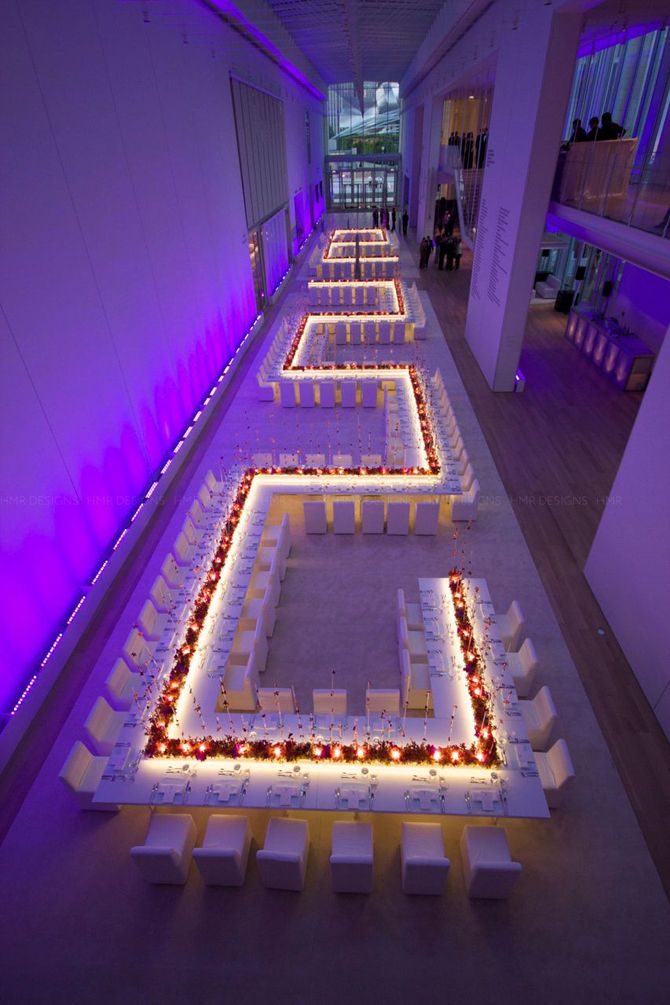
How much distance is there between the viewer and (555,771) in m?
4.67

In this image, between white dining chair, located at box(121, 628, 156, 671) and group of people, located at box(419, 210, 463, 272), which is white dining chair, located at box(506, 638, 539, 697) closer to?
white dining chair, located at box(121, 628, 156, 671)

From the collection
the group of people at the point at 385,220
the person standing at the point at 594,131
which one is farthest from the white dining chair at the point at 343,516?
the group of people at the point at 385,220

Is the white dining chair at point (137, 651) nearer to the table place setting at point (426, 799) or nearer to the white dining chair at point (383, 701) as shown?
the white dining chair at point (383, 701)

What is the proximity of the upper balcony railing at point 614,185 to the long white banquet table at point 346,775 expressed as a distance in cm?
647

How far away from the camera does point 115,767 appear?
469 cm

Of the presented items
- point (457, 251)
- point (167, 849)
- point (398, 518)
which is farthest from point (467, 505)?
point (457, 251)

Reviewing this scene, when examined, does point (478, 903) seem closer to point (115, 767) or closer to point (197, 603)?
point (115, 767)

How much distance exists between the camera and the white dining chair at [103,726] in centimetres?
511

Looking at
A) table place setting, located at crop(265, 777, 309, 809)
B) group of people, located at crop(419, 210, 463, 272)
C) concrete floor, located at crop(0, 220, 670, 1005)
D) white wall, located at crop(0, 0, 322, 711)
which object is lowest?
concrete floor, located at crop(0, 220, 670, 1005)

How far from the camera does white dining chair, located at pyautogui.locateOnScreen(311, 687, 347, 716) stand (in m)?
5.20

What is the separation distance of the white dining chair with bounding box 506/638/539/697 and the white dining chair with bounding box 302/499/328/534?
351 cm

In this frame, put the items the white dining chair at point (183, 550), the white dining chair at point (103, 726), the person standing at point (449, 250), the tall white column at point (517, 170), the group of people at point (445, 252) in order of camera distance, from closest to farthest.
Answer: the white dining chair at point (103, 726), the white dining chair at point (183, 550), the tall white column at point (517, 170), the person standing at point (449, 250), the group of people at point (445, 252)

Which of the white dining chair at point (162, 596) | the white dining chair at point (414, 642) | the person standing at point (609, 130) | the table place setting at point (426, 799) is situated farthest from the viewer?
the person standing at point (609, 130)

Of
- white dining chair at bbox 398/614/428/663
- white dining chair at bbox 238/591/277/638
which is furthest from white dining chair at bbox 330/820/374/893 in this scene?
white dining chair at bbox 238/591/277/638
